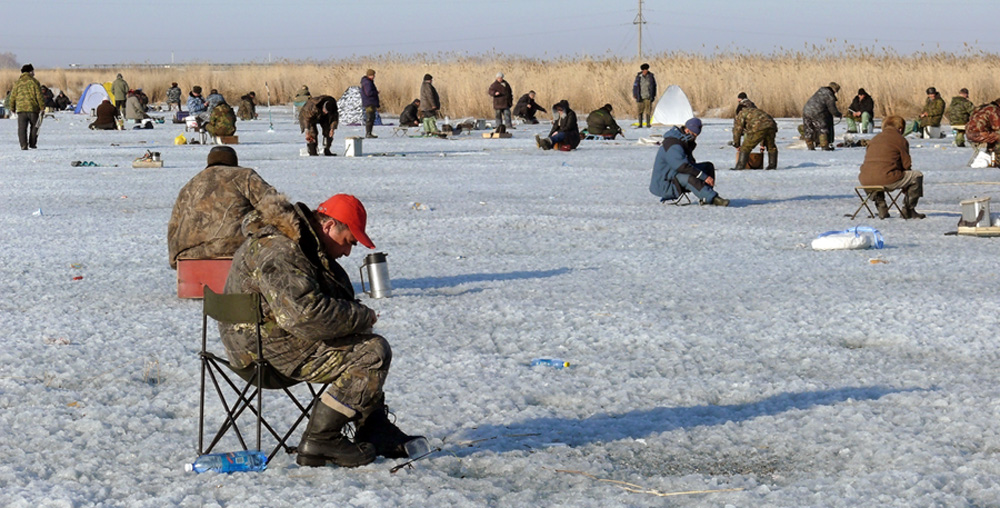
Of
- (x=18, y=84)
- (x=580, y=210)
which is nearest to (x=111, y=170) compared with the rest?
(x=18, y=84)

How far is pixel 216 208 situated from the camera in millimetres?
7938

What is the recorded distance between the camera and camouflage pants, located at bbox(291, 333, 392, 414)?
434cm

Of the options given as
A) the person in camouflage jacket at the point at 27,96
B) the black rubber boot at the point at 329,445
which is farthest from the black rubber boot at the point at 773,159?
the black rubber boot at the point at 329,445

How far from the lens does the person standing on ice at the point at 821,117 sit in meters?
22.9

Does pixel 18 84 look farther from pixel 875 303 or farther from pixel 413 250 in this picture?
pixel 875 303

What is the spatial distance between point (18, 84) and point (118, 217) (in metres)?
10.9

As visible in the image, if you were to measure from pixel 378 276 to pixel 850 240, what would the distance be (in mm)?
4665

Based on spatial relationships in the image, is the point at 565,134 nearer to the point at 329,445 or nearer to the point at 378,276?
the point at 378,276

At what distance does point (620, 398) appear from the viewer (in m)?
5.84

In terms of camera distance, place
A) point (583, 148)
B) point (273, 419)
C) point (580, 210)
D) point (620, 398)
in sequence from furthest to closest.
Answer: point (583, 148) < point (580, 210) < point (620, 398) < point (273, 419)

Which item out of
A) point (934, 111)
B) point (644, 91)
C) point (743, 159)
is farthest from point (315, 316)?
point (644, 91)

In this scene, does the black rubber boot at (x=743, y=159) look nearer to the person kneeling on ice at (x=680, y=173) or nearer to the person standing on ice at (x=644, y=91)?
the person kneeling on ice at (x=680, y=173)

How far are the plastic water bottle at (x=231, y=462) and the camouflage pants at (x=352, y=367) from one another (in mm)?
392

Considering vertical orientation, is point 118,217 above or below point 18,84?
below
